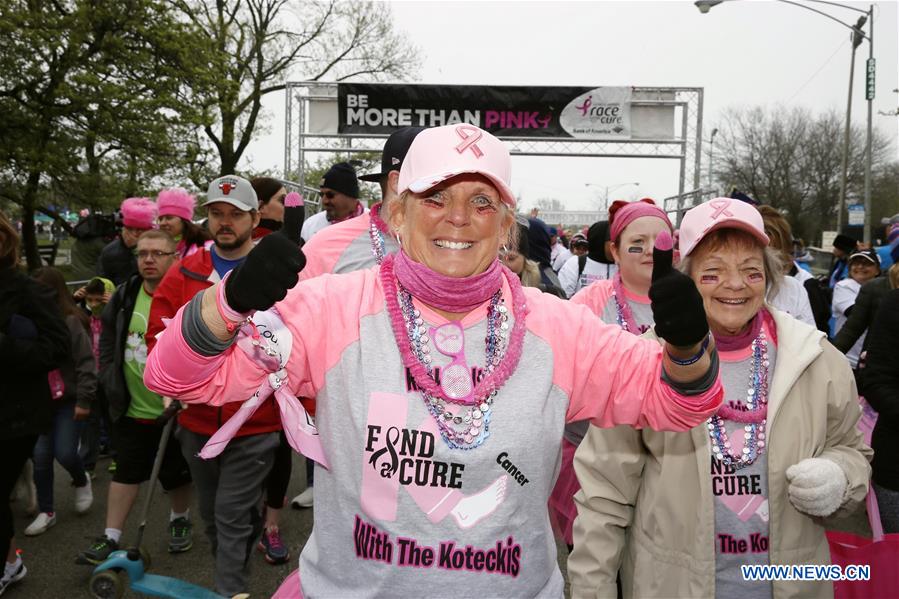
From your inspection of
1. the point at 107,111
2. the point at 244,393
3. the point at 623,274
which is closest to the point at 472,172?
the point at 244,393

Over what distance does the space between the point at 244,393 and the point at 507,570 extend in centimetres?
73

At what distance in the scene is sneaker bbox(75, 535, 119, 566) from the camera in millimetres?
4070

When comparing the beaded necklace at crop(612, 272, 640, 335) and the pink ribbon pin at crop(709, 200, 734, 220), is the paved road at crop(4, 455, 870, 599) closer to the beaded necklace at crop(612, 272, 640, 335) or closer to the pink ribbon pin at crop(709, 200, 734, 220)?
the beaded necklace at crop(612, 272, 640, 335)

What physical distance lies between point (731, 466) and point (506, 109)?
1261 cm

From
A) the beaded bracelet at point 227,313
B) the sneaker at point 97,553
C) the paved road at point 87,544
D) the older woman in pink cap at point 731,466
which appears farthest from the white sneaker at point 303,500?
the beaded bracelet at point 227,313

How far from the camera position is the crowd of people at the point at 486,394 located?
5.34ft

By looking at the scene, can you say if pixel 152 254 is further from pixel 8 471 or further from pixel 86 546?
pixel 86 546

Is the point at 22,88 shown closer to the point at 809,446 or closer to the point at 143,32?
the point at 143,32

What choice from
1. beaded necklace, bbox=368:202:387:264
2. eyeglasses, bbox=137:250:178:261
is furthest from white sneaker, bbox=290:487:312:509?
beaded necklace, bbox=368:202:387:264

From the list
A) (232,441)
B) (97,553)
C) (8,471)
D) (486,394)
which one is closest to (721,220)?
(486,394)

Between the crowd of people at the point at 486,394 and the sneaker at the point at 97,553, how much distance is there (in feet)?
1.21

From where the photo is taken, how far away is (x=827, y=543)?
2354 millimetres

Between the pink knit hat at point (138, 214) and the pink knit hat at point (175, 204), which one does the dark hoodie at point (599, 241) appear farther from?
the pink knit hat at point (138, 214)

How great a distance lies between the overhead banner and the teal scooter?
11252 mm
